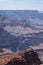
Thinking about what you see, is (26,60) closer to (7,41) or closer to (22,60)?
(22,60)

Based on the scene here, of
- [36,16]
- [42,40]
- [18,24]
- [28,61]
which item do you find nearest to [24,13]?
[36,16]

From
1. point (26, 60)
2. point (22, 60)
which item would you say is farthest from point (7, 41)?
point (22, 60)

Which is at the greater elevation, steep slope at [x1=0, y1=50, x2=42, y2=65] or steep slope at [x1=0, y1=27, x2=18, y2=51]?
steep slope at [x1=0, y1=27, x2=18, y2=51]

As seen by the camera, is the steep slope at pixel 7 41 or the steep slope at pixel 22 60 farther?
the steep slope at pixel 7 41

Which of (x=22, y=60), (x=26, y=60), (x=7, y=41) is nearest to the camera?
(x=22, y=60)

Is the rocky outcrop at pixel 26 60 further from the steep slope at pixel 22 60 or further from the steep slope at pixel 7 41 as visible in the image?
the steep slope at pixel 7 41

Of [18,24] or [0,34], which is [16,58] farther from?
[18,24]

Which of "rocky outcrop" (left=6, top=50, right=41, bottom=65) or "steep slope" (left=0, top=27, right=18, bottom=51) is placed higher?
"steep slope" (left=0, top=27, right=18, bottom=51)

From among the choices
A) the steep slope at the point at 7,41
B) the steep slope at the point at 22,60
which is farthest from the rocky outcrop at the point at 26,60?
the steep slope at the point at 7,41

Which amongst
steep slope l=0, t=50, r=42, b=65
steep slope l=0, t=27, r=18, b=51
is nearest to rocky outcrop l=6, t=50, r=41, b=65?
steep slope l=0, t=50, r=42, b=65

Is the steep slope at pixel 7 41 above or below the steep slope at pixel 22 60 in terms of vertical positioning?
above

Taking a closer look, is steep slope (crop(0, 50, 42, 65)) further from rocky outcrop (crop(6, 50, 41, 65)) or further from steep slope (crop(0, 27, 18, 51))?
steep slope (crop(0, 27, 18, 51))

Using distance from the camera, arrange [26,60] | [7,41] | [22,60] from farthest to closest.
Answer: [7,41] → [26,60] → [22,60]

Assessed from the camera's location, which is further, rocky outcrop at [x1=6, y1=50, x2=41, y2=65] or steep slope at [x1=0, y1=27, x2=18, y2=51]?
steep slope at [x1=0, y1=27, x2=18, y2=51]
